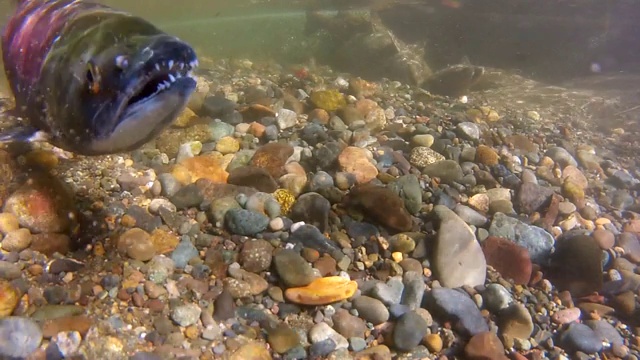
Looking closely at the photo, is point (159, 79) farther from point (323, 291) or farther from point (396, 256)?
point (396, 256)

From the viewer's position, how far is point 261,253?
132 inches

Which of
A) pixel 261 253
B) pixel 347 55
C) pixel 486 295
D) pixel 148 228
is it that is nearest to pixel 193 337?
pixel 261 253

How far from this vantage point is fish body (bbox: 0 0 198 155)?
187cm

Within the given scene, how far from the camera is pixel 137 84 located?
6.05ft

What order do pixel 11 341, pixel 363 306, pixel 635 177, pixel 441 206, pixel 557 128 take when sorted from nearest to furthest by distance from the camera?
pixel 11 341 < pixel 363 306 < pixel 441 206 < pixel 635 177 < pixel 557 128

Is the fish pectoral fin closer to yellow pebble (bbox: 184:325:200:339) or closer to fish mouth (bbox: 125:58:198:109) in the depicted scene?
fish mouth (bbox: 125:58:198:109)

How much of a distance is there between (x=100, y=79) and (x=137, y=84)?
0.76 ft

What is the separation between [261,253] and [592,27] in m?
16.8

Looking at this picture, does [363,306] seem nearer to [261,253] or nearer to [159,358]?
[261,253]

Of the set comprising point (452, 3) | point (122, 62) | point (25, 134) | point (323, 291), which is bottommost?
point (323, 291)

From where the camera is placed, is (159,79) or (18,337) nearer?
(159,79)

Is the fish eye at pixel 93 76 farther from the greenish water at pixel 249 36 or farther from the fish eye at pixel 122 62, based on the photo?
the greenish water at pixel 249 36

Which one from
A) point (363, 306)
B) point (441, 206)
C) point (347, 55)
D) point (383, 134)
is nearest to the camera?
point (363, 306)

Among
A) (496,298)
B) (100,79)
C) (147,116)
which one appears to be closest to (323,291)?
(496,298)
